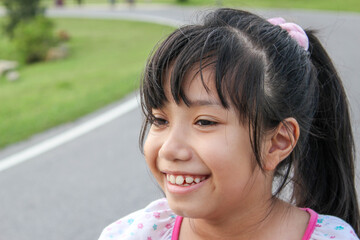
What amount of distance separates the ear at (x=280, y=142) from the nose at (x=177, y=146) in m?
0.27

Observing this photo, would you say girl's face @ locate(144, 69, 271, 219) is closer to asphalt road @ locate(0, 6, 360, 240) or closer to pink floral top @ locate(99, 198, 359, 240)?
pink floral top @ locate(99, 198, 359, 240)

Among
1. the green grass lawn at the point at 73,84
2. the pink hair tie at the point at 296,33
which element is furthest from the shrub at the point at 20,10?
the pink hair tie at the point at 296,33

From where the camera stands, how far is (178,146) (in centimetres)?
171

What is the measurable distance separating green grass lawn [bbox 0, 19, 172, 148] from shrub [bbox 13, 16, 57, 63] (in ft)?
1.82

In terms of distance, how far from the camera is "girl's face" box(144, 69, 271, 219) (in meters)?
1.70

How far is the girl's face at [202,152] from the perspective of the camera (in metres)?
1.70

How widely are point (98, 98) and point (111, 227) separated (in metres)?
4.69

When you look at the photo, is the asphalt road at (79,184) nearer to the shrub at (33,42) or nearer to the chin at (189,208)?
the chin at (189,208)

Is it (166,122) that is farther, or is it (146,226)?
(146,226)

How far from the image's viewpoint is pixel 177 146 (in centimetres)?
171

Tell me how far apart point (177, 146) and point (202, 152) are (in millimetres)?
74

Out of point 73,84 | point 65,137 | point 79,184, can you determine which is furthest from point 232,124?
point 73,84

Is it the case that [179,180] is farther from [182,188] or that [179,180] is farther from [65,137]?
[65,137]

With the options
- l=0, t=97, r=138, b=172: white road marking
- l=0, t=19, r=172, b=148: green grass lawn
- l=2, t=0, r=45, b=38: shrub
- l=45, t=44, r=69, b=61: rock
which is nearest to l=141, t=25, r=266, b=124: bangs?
l=0, t=19, r=172, b=148: green grass lawn
